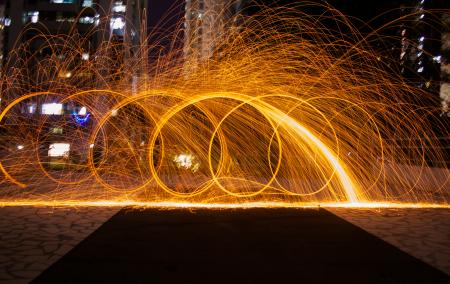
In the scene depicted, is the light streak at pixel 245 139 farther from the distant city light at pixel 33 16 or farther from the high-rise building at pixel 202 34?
the distant city light at pixel 33 16

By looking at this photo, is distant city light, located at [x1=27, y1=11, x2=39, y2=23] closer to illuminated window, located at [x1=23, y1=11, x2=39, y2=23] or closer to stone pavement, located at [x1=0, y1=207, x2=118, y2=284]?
illuminated window, located at [x1=23, y1=11, x2=39, y2=23]

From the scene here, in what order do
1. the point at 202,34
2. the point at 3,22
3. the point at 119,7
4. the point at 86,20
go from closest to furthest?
the point at 202,34, the point at 86,20, the point at 119,7, the point at 3,22

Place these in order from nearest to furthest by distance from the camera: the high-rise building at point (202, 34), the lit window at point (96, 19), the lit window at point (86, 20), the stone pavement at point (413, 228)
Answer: the stone pavement at point (413, 228) → the high-rise building at point (202, 34) → the lit window at point (96, 19) → the lit window at point (86, 20)

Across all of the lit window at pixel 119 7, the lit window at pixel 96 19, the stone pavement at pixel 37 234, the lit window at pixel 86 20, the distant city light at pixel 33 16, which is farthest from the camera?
the lit window at pixel 119 7

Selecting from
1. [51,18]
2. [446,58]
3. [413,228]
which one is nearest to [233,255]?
[413,228]

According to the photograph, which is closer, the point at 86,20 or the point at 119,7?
the point at 86,20

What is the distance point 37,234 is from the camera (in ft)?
20.0

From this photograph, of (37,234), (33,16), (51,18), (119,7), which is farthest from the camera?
(119,7)

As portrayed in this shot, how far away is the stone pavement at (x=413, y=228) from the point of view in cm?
550

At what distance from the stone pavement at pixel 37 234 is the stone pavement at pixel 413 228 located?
4.33 metres

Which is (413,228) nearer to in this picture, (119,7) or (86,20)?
(86,20)

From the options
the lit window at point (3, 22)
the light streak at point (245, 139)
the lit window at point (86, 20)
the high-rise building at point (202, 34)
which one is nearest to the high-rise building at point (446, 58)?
the light streak at point (245, 139)

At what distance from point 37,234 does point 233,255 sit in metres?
2.89

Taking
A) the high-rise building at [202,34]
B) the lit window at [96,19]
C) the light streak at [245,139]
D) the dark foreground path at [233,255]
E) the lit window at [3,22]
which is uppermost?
the lit window at [3,22]
